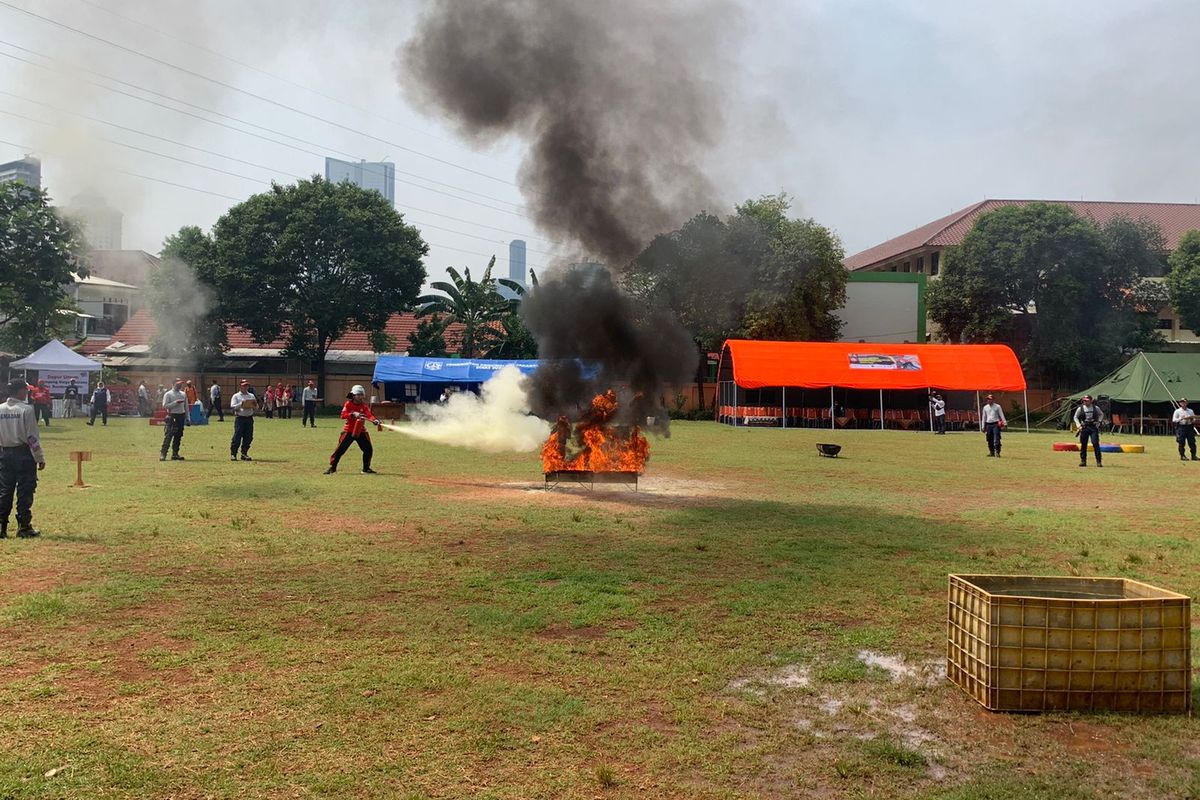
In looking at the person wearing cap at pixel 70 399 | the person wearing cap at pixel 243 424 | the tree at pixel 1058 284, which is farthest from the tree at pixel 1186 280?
the person wearing cap at pixel 70 399

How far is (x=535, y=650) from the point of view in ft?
21.9

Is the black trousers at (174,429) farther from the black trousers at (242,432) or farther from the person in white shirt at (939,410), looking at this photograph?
the person in white shirt at (939,410)

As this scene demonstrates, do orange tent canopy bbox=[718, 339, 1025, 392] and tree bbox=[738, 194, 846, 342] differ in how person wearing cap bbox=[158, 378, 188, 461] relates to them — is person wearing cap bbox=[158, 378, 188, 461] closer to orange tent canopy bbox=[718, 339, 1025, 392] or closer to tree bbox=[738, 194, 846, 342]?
orange tent canopy bbox=[718, 339, 1025, 392]

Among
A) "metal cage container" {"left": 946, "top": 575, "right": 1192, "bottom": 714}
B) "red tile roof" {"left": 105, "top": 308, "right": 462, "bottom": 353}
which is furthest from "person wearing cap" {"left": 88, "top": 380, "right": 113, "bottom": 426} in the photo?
"metal cage container" {"left": 946, "top": 575, "right": 1192, "bottom": 714}

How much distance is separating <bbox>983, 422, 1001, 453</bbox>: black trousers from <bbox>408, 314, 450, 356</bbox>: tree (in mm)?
31373

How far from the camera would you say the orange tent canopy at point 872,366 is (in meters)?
41.4

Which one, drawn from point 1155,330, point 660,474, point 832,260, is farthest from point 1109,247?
point 660,474

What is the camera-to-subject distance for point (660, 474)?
19.6 m

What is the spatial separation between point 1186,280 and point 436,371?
41473 millimetres

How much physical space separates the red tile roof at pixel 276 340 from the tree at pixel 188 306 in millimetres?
4693

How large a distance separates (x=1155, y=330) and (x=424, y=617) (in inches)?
2293

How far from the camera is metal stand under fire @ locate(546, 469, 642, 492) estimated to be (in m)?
16.5

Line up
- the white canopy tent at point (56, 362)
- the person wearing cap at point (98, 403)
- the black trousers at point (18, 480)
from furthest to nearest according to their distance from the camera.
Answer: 1. the white canopy tent at point (56, 362)
2. the person wearing cap at point (98, 403)
3. the black trousers at point (18, 480)

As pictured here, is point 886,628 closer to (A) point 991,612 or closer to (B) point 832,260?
(A) point 991,612
